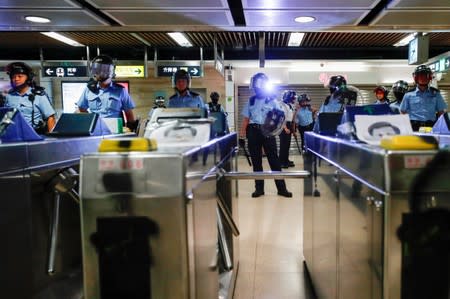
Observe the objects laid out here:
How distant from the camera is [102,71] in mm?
3025

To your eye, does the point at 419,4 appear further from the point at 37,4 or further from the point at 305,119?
the point at 305,119

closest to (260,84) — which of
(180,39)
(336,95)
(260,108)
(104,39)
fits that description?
(260,108)

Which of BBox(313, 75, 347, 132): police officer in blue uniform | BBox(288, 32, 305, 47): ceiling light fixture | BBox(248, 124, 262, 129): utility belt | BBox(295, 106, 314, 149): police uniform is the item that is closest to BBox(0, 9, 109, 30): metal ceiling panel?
BBox(248, 124, 262, 129): utility belt

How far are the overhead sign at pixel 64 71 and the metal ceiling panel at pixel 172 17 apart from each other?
2.72 metres

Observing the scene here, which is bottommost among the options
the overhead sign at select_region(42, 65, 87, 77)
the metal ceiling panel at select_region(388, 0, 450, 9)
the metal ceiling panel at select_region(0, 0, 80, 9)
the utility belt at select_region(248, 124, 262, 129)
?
the utility belt at select_region(248, 124, 262, 129)

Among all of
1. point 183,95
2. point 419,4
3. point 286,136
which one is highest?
point 419,4

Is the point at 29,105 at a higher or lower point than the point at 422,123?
higher

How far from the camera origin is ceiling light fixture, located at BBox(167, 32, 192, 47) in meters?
5.18

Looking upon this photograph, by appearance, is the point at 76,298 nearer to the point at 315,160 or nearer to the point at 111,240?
the point at 111,240

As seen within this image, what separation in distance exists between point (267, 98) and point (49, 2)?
2.29 meters

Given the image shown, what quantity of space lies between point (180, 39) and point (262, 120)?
2.14 m

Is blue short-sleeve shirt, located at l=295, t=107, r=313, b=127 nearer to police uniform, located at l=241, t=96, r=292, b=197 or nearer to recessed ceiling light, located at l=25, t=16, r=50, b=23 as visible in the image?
police uniform, located at l=241, t=96, r=292, b=197

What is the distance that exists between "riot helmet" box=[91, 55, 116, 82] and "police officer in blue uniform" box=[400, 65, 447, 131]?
10.2 ft

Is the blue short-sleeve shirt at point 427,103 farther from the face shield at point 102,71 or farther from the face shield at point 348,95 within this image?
the face shield at point 102,71
